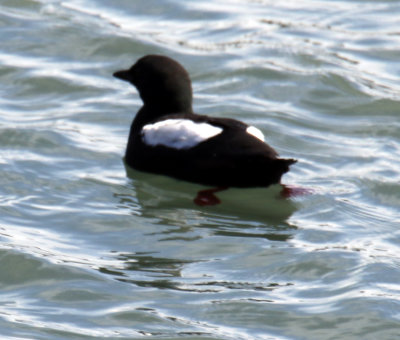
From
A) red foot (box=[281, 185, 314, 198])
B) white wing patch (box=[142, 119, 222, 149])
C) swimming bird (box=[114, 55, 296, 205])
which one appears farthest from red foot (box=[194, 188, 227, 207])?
red foot (box=[281, 185, 314, 198])

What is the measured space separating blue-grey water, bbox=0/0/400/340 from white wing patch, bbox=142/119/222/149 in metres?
0.34

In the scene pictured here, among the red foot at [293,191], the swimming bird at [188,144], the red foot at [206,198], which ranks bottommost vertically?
the red foot at [206,198]

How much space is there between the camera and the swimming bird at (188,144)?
7645mm

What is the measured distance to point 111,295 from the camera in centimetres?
603

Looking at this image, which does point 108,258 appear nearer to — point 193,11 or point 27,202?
point 27,202

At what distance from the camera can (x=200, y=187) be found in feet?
26.5

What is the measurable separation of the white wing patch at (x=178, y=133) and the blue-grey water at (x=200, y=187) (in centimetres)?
34

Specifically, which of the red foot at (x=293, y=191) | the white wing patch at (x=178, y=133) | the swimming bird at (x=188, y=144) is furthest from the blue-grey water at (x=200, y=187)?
the white wing patch at (x=178, y=133)

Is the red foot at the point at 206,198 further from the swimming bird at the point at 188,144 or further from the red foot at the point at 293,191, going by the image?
the red foot at the point at 293,191

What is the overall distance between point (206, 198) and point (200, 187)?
1.05 feet

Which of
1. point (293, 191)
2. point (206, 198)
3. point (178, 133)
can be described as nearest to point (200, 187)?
point (206, 198)

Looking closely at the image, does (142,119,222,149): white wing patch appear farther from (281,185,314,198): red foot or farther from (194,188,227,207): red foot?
(281,185,314,198): red foot

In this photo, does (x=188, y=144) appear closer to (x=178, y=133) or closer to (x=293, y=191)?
(x=178, y=133)

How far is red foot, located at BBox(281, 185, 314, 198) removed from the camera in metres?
7.86
